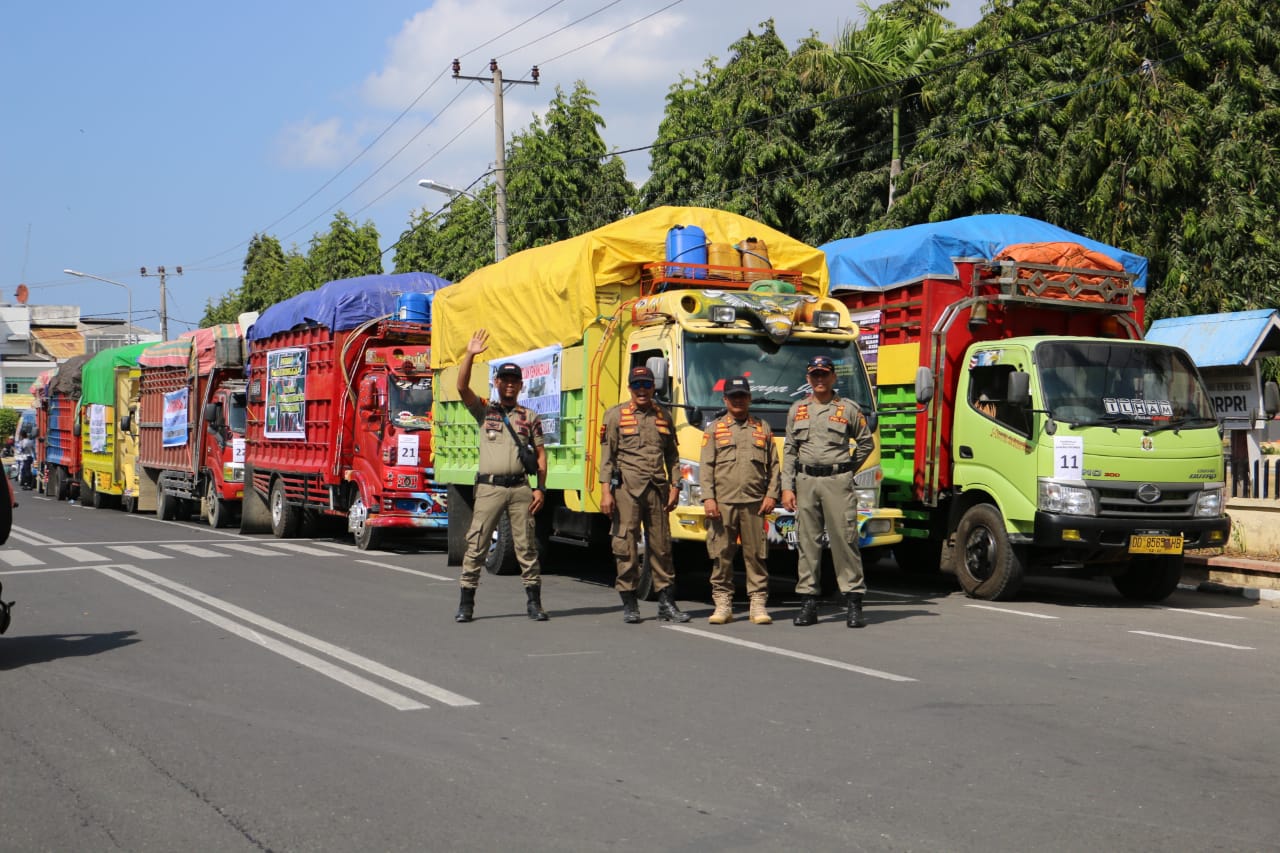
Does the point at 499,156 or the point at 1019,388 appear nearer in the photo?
the point at 1019,388

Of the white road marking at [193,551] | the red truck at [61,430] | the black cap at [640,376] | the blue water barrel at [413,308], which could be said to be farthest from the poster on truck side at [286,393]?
the red truck at [61,430]

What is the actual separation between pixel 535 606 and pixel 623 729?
4.04 m

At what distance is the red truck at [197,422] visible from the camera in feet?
76.8

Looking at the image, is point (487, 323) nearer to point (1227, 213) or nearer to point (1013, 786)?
point (1013, 786)

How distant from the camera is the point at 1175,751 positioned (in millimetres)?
6230

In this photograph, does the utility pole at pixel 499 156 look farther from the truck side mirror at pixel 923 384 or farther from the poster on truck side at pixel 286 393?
the truck side mirror at pixel 923 384

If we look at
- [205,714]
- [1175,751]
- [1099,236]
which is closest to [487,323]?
[205,714]

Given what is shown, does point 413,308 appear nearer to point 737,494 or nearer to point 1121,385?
point 737,494

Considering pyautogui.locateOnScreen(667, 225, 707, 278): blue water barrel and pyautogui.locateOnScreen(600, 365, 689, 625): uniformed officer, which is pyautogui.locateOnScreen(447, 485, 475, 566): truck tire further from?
pyautogui.locateOnScreen(600, 365, 689, 625): uniformed officer

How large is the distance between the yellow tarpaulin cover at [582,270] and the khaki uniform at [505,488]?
2.38 metres

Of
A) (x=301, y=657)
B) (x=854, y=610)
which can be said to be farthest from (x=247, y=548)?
(x=854, y=610)

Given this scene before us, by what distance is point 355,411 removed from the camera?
61.1 feet

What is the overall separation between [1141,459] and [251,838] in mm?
9014

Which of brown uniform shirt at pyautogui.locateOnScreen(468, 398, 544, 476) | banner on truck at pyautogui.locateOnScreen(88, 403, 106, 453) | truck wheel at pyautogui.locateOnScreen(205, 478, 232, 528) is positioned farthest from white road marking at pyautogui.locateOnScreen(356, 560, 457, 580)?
banner on truck at pyautogui.locateOnScreen(88, 403, 106, 453)
